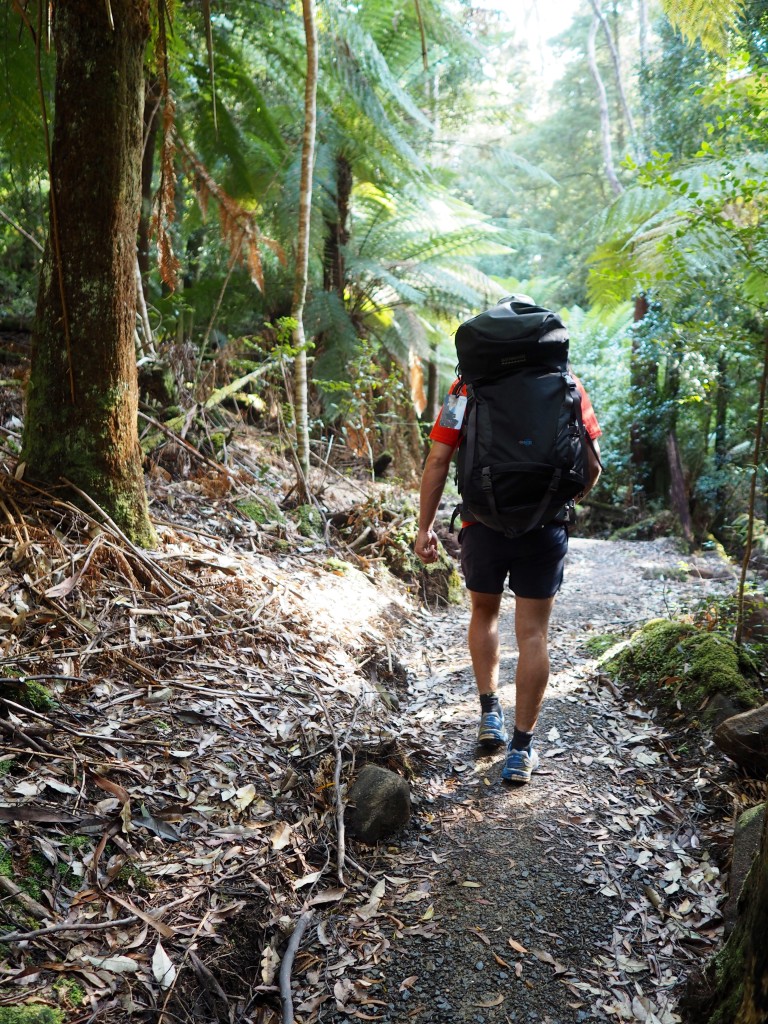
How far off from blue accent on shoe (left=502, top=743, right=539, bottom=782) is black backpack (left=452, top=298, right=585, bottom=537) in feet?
2.85

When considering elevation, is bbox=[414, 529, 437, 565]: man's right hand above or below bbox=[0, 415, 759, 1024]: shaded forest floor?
above

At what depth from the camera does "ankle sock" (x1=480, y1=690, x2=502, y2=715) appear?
2.89 meters

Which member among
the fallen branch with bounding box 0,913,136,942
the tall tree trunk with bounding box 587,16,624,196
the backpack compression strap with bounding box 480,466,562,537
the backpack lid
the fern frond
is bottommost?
the fallen branch with bounding box 0,913,136,942

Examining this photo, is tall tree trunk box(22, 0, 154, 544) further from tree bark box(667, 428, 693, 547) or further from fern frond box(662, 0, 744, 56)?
tree bark box(667, 428, 693, 547)

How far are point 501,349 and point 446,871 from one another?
1704mm

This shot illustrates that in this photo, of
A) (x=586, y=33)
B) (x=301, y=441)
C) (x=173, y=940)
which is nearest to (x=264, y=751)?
(x=173, y=940)

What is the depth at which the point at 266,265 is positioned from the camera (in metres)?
7.96

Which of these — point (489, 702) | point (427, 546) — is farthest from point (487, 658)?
point (427, 546)

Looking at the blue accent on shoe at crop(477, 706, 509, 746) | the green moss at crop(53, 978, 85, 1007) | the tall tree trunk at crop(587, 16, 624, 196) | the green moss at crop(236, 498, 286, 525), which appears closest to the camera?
the green moss at crop(53, 978, 85, 1007)

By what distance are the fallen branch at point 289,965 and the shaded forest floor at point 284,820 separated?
23 mm

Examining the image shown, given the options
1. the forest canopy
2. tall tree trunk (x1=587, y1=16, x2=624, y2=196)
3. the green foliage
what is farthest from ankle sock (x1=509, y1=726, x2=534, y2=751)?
tall tree trunk (x1=587, y1=16, x2=624, y2=196)

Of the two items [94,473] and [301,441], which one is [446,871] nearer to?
[94,473]

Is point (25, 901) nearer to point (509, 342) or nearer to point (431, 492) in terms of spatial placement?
point (431, 492)

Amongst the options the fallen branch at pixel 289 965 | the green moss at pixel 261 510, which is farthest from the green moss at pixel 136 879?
the green moss at pixel 261 510
